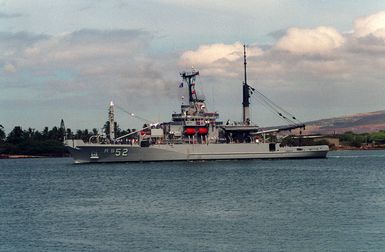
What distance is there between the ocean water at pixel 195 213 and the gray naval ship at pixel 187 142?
80.5 ft

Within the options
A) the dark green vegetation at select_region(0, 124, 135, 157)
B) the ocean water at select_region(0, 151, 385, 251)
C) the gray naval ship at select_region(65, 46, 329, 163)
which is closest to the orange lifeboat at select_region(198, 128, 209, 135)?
the gray naval ship at select_region(65, 46, 329, 163)

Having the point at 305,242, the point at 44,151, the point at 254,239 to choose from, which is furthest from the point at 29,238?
the point at 44,151

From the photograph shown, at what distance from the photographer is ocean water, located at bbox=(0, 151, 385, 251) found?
37.5m

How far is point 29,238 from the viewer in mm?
39938

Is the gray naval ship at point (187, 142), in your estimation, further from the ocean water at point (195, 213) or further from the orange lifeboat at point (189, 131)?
the ocean water at point (195, 213)

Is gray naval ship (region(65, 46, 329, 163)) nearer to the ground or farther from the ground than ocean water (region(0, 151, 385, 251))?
farther from the ground

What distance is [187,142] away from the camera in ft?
367

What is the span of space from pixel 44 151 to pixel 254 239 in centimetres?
16069

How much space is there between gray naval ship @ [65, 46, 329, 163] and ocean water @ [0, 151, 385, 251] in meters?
24.5

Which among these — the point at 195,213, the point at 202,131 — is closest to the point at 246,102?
the point at 202,131

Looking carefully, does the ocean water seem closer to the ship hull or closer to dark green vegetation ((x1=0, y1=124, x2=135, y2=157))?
the ship hull

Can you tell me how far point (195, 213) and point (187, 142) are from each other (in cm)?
6338

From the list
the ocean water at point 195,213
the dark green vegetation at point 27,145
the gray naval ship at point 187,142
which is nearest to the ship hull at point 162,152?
the gray naval ship at point 187,142

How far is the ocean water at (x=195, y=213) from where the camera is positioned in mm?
37531
